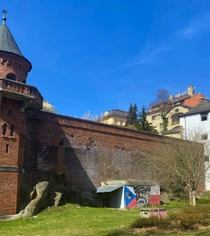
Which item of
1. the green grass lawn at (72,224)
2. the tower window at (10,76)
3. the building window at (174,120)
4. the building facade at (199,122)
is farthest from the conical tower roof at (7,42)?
the building window at (174,120)

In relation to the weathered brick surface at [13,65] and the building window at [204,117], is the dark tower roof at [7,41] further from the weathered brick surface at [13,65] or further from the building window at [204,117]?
the building window at [204,117]

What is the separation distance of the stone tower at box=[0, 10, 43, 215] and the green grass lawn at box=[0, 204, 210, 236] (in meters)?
1.80

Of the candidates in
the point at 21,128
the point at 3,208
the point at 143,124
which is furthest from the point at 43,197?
the point at 143,124

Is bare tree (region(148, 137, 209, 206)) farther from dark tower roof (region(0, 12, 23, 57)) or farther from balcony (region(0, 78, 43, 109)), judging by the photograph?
dark tower roof (region(0, 12, 23, 57))

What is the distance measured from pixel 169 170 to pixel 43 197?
1263 centimetres

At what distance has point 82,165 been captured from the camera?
22859mm

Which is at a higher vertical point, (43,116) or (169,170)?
(43,116)

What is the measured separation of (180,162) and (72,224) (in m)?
12.1

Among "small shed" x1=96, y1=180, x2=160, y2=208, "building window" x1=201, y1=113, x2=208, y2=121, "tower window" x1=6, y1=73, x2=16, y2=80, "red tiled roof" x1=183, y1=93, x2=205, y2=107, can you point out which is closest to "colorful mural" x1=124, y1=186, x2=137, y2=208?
"small shed" x1=96, y1=180, x2=160, y2=208

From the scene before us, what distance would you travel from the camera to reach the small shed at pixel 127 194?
22.1 metres

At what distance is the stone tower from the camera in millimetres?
16516

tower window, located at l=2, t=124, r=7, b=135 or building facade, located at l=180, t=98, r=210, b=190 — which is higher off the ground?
building facade, located at l=180, t=98, r=210, b=190

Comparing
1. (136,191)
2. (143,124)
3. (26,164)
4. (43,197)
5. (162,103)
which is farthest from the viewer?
(162,103)

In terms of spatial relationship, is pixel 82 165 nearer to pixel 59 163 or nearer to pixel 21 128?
pixel 59 163
